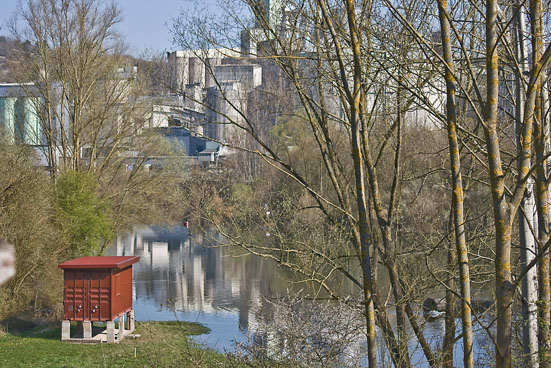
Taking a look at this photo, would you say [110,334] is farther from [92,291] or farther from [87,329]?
[92,291]

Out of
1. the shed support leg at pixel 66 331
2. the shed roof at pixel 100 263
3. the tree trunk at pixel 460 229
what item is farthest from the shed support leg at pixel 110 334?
the tree trunk at pixel 460 229

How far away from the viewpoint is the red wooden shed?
48.3 feet

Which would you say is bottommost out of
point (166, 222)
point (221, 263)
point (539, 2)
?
point (221, 263)

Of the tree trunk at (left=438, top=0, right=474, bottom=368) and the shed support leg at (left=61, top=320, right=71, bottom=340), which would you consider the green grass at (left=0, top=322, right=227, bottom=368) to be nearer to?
the shed support leg at (left=61, top=320, right=71, bottom=340)

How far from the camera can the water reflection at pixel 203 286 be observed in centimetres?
1647

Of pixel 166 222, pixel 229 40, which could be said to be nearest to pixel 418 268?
pixel 229 40

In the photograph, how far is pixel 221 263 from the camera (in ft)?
83.5

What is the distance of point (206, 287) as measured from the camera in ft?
67.6

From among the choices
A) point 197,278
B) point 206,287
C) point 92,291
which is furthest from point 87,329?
point 197,278

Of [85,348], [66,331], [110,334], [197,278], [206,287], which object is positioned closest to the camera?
[85,348]

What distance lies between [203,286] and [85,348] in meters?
7.28

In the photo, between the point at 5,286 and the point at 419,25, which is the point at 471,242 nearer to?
the point at 419,25

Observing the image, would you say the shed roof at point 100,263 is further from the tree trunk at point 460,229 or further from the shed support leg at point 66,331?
the tree trunk at point 460,229

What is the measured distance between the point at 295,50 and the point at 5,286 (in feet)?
35.6
